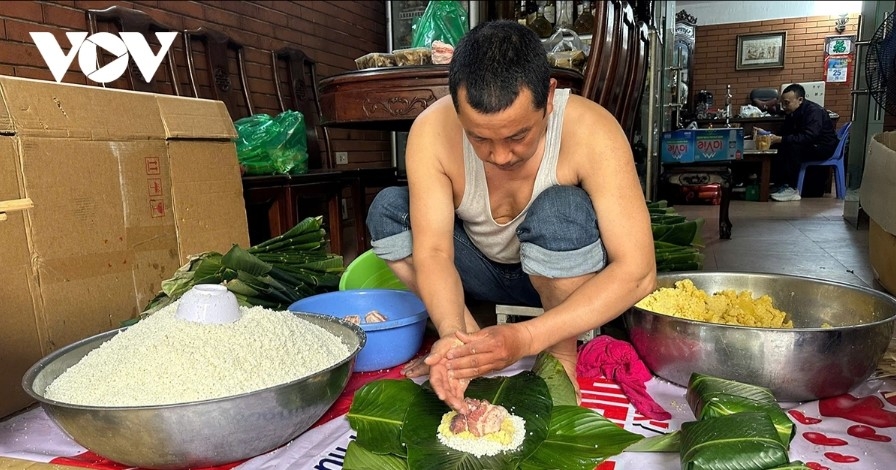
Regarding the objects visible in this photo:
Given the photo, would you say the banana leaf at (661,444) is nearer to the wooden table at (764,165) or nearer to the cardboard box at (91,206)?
the cardboard box at (91,206)

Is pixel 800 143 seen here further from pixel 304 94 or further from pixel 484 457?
pixel 484 457

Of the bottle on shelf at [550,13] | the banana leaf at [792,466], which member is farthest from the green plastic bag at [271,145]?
the banana leaf at [792,466]

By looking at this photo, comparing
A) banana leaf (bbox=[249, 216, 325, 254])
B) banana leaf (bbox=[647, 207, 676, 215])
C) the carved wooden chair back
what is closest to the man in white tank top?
banana leaf (bbox=[249, 216, 325, 254])

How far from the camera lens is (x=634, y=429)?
109 cm

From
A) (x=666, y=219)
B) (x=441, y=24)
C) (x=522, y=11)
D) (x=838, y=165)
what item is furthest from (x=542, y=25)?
(x=838, y=165)

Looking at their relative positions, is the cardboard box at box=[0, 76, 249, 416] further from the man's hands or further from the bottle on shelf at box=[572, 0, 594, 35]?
the bottle on shelf at box=[572, 0, 594, 35]

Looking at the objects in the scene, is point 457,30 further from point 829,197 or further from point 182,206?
point 829,197

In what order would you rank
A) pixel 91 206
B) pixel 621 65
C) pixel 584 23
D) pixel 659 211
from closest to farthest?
pixel 91 206, pixel 621 65, pixel 659 211, pixel 584 23

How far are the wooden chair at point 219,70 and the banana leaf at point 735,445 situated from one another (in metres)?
2.82

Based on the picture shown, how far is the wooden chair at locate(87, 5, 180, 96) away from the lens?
8.19 ft

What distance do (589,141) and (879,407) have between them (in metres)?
0.77

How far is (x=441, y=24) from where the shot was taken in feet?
7.61

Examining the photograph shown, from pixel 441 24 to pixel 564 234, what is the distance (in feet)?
4.88

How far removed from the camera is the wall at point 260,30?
2258 millimetres
